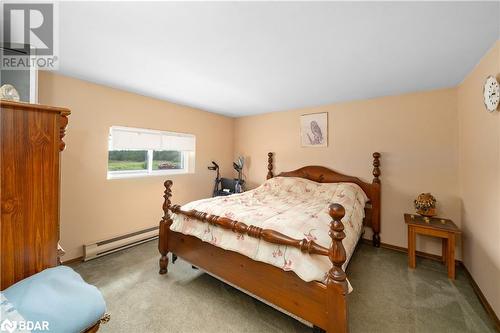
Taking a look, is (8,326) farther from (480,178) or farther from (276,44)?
(480,178)

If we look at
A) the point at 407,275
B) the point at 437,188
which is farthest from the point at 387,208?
the point at 407,275

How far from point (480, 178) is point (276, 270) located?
216 centimetres

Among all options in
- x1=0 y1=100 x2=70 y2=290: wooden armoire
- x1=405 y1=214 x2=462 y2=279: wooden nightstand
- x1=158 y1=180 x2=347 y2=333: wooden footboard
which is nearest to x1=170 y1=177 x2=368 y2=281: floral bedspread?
x1=158 y1=180 x2=347 y2=333: wooden footboard

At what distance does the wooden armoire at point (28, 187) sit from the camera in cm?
83

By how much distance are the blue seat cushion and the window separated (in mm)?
2205

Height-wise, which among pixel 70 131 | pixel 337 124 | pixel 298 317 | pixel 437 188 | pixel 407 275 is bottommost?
pixel 407 275

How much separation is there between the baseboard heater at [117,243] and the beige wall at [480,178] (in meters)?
3.79

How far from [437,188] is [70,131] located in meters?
4.63

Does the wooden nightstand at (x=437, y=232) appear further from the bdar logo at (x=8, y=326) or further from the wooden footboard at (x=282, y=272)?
the bdar logo at (x=8, y=326)

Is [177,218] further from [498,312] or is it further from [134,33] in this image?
[498,312]

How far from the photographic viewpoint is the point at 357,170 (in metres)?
3.16

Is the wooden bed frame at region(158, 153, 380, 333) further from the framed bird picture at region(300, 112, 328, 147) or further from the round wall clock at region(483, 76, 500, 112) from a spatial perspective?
the framed bird picture at region(300, 112, 328, 147)

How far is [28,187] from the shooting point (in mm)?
885

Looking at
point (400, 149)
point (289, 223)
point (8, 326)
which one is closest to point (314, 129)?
point (400, 149)
